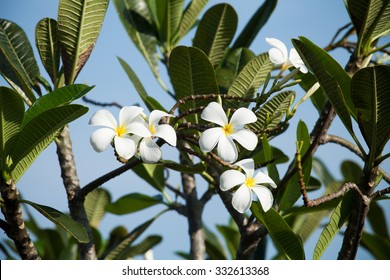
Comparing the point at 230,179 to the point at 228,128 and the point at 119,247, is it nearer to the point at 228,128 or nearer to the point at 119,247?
the point at 228,128

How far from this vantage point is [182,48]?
3.74 ft

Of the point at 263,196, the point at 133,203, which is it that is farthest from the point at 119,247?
the point at 263,196

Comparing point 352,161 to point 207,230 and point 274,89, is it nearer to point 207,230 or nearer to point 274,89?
point 207,230

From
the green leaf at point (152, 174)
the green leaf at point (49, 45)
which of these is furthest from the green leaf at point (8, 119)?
the green leaf at point (152, 174)

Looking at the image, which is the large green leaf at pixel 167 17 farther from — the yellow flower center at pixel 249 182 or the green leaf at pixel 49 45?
the yellow flower center at pixel 249 182

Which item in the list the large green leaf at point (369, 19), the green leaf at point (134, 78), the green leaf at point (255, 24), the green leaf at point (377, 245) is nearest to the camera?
the large green leaf at point (369, 19)

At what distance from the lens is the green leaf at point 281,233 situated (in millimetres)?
1086

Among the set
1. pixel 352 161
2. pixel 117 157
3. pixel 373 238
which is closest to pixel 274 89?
pixel 117 157

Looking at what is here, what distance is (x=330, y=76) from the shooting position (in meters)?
1.03

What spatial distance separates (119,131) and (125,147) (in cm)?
3

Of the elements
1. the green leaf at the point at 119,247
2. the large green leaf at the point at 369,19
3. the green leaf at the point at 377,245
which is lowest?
the green leaf at the point at 377,245

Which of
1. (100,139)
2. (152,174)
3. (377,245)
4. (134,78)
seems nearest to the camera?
(100,139)

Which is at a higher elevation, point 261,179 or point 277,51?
point 277,51

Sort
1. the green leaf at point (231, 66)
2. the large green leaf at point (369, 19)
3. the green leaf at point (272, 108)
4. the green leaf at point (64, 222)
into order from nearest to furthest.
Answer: the green leaf at point (64, 222), the green leaf at point (272, 108), the large green leaf at point (369, 19), the green leaf at point (231, 66)
